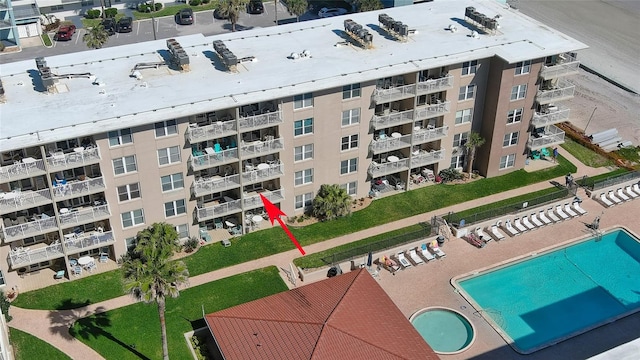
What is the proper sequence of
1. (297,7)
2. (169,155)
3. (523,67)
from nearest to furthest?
(169,155)
(523,67)
(297,7)

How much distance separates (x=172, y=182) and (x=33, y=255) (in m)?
11.0

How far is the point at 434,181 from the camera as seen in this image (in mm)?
63344

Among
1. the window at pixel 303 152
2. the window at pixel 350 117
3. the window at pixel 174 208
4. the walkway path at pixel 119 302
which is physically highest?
the window at pixel 350 117

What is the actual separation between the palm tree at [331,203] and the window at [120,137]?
1630 centimetres

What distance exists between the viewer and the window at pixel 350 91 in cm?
5538

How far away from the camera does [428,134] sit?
60375 millimetres

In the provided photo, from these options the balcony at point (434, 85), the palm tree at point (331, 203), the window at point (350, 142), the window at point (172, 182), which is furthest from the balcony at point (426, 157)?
the window at point (172, 182)

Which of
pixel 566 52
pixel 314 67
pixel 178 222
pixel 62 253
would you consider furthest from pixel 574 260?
pixel 62 253

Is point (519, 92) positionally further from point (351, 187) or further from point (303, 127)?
point (303, 127)

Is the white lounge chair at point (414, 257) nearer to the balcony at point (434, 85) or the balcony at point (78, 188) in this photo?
the balcony at point (434, 85)

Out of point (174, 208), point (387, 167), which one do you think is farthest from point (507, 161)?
point (174, 208)

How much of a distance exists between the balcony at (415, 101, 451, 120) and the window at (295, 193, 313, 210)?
11232 millimetres

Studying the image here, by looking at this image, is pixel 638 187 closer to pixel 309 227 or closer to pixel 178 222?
pixel 309 227

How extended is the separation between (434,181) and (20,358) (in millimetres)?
36545
